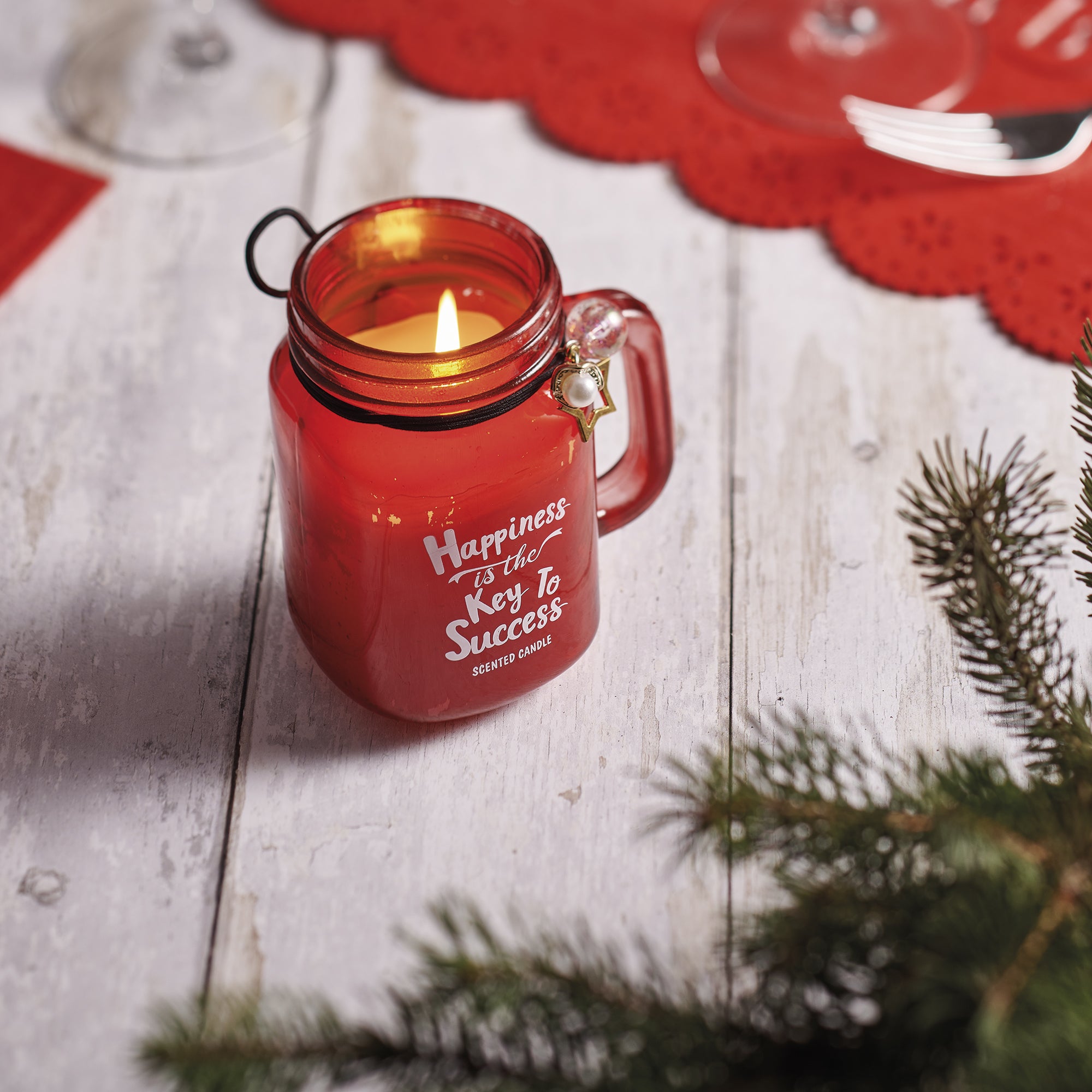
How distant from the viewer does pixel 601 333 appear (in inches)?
19.4

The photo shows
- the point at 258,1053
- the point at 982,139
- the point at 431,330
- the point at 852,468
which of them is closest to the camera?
the point at 258,1053

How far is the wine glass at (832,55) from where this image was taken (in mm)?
868

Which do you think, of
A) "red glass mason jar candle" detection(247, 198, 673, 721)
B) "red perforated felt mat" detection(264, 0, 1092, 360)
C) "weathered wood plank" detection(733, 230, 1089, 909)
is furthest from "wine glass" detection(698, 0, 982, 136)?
"red glass mason jar candle" detection(247, 198, 673, 721)

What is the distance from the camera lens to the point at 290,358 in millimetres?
504

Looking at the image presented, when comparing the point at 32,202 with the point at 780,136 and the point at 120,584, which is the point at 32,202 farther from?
the point at 780,136

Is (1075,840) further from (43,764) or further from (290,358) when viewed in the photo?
(43,764)

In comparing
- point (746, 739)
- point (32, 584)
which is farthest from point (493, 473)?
point (32, 584)

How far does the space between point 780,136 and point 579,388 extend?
451 millimetres

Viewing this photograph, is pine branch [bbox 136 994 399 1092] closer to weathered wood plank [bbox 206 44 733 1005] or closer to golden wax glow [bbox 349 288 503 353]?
weathered wood plank [bbox 206 44 733 1005]

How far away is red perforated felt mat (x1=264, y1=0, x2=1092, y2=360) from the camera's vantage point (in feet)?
2.52

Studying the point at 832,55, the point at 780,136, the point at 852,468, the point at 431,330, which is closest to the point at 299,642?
the point at 431,330

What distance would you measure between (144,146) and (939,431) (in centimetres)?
56

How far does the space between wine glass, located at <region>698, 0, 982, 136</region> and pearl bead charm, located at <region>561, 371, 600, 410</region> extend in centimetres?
46

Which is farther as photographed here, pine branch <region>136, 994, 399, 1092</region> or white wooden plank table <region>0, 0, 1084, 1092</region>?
white wooden plank table <region>0, 0, 1084, 1092</region>
